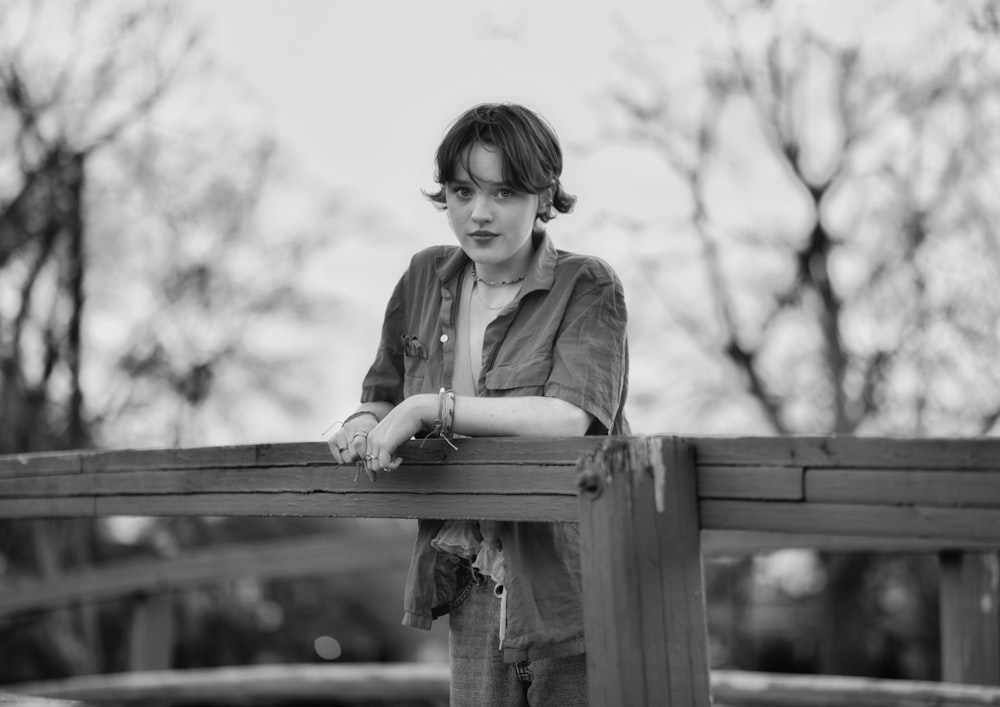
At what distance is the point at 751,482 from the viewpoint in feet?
4.62

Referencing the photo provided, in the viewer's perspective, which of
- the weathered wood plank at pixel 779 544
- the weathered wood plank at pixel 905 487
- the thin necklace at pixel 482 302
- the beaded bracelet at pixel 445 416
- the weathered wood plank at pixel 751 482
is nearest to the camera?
the weathered wood plank at pixel 905 487

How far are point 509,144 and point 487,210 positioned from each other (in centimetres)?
11

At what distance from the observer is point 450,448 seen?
5.63 feet

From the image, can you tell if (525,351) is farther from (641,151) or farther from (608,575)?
(641,151)

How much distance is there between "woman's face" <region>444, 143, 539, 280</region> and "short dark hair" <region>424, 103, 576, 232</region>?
0.5 inches

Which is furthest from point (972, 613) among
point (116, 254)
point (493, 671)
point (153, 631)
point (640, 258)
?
point (116, 254)

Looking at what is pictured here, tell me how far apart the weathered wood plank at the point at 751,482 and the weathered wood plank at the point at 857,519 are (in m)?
0.01

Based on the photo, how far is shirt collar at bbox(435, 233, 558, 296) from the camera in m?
1.93

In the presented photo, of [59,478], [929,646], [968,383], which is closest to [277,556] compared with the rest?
[59,478]

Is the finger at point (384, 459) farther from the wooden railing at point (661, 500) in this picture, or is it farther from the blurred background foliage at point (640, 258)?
the blurred background foliage at point (640, 258)

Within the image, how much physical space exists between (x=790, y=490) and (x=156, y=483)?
4.26 ft

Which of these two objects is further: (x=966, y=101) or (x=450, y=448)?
(x=966, y=101)

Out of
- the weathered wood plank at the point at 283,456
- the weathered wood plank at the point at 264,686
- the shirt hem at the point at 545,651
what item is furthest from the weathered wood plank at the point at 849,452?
the weathered wood plank at the point at 264,686

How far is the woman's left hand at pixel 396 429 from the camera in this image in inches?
66.3
